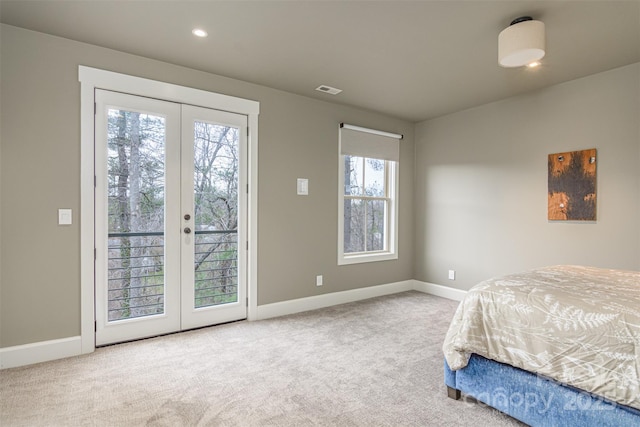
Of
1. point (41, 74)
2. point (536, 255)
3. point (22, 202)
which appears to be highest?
point (41, 74)

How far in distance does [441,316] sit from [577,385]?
2.22 m

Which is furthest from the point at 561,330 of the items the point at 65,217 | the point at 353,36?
the point at 65,217

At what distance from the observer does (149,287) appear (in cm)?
301

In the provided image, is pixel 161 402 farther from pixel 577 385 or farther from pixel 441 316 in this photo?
pixel 441 316

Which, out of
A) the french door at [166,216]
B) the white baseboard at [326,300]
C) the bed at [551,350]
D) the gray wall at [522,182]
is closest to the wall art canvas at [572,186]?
the gray wall at [522,182]

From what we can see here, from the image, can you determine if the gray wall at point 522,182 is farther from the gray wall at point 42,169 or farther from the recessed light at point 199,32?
the recessed light at point 199,32

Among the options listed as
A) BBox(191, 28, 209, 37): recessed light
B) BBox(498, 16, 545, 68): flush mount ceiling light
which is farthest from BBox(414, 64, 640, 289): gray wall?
BBox(191, 28, 209, 37): recessed light

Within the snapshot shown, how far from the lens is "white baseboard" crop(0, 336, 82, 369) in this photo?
95.8 inches

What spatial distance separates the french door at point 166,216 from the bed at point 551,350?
7.54 feet

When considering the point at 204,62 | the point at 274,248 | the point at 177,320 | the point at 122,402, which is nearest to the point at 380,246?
the point at 274,248

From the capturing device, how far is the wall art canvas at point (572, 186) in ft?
10.6

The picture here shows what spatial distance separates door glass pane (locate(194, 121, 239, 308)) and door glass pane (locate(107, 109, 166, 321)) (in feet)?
1.07

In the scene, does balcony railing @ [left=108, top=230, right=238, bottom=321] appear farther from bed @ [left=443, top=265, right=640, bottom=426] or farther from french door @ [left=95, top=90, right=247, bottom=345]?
bed @ [left=443, top=265, right=640, bottom=426]

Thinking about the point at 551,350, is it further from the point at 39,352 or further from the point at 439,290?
the point at 39,352
